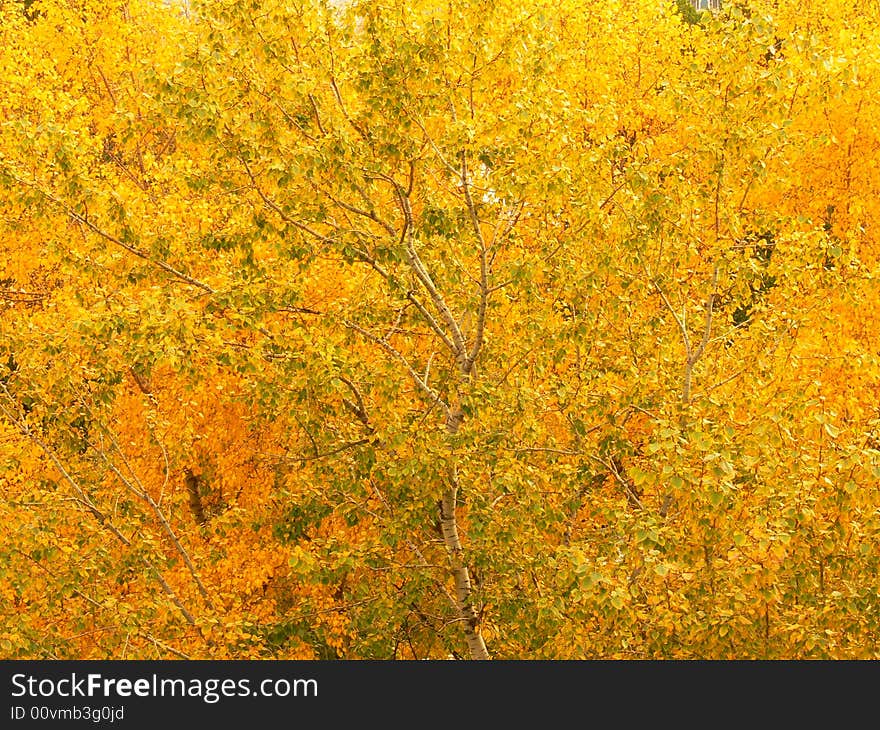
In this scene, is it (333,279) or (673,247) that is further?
(333,279)

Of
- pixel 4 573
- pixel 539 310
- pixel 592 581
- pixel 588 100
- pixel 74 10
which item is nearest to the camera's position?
pixel 592 581

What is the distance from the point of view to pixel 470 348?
431 inches

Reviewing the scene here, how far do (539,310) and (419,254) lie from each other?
138cm

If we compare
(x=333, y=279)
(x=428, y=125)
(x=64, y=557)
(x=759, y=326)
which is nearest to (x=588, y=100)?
(x=333, y=279)

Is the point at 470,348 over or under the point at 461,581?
over

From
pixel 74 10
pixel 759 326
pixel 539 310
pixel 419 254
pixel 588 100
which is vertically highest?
pixel 74 10

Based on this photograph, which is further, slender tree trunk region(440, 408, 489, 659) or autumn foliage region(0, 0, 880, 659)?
slender tree trunk region(440, 408, 489, 659)

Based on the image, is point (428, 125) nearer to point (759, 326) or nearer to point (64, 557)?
point (759, 326)

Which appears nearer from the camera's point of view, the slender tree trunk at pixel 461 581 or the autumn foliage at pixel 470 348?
the autumn foliage at pixel 470 348

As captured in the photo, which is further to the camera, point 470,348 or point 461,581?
point 470,348

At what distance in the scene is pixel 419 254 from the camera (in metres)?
10.6

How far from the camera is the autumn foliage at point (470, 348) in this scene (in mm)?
8625

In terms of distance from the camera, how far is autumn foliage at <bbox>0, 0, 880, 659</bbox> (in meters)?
8.62

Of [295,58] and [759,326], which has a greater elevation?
[295,58]
